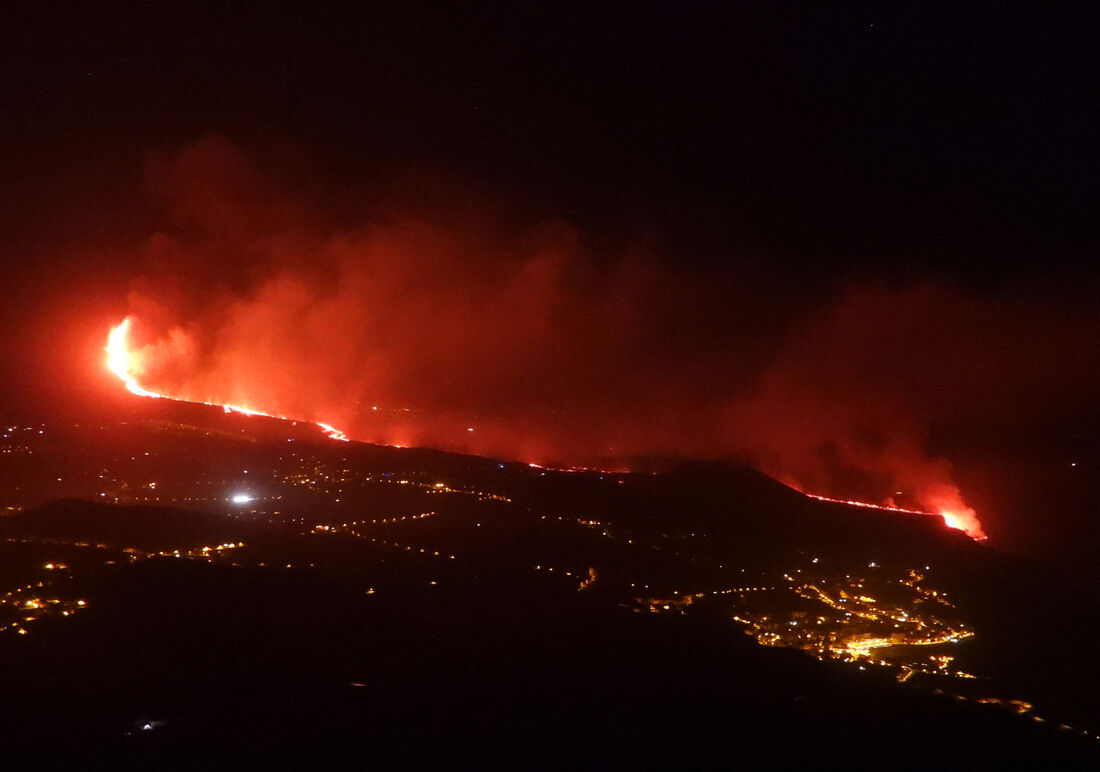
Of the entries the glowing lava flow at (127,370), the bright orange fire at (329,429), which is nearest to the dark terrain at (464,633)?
the bright orange fire at (329,429)

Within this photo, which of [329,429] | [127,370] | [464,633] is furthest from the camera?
[127,370]

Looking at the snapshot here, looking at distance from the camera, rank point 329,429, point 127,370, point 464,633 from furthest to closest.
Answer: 1. point 127,370
2. point 329,429
3. point 464,633

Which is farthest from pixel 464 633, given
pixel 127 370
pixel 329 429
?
pixel 127 370

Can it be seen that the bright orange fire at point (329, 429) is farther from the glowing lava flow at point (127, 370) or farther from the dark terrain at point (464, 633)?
the dark terrain at point (464, 633)

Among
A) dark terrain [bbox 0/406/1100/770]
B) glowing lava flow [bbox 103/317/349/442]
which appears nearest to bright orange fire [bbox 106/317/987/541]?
glowing lava flow [bbox 103/317/349/442]

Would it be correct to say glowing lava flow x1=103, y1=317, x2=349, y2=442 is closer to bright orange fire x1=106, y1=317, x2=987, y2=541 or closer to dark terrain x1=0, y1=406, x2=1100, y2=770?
bright orange fire x1=106, y1=317, x2=987, y2=541

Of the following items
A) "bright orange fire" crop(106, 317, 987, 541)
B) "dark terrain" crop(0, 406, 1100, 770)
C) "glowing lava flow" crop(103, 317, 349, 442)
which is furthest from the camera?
"glowing lava flow" crop(103, 317, 349, 442)

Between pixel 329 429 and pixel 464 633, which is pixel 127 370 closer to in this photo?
pixel 329 429

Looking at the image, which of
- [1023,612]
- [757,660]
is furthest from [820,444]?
[757,660]

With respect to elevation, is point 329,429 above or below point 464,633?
above
